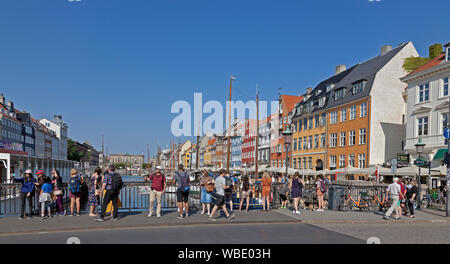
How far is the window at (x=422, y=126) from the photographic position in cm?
3319

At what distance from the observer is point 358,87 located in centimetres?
4625

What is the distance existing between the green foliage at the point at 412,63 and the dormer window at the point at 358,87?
489 cm

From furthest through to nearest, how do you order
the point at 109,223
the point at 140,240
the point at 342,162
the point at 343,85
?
1. the point at 343,85
2. the point at 342,162
3. the point at 109,223
4. the point at 140,240

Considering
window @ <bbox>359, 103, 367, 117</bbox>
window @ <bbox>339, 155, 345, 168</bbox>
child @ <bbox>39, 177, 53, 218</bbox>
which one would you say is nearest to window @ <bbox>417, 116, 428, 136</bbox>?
window @ <bbox>359, 103, 367, 117</bbox>

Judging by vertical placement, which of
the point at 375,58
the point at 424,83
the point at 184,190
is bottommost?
the point at 184,190

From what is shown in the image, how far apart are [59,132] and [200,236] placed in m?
142

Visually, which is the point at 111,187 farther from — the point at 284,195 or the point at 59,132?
the point at 59,132

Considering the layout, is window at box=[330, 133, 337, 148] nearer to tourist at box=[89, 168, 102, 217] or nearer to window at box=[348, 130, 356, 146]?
window at box=[348, 130, 356, 146]

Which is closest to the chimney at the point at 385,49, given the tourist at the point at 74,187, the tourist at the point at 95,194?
the tourist at the point at 95,194

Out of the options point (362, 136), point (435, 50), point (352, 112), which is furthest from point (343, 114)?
point (435, 50)
